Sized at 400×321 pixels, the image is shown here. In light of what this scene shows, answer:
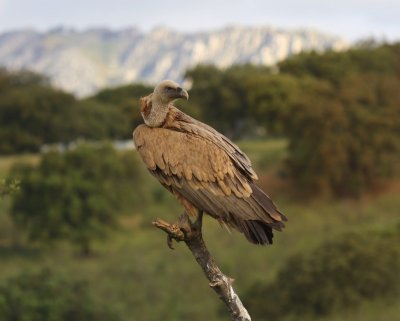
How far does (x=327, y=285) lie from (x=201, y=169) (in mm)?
22355

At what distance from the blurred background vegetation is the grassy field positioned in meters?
0.10

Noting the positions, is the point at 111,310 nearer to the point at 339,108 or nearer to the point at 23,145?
the point at 339,108

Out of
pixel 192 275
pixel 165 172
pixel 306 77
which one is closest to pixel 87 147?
pixel 192 275

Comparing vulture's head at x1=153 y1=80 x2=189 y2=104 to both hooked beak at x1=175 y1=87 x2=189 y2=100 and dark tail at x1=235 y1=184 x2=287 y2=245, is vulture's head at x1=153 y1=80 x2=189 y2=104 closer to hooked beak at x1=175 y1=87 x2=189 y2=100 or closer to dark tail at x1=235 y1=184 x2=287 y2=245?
hooked beak at x1=175 y1=87 x2=189 y2=100

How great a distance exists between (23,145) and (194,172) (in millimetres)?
54646

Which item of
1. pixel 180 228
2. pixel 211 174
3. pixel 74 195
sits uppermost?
pixel 74 195

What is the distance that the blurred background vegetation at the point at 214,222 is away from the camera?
1131 inches

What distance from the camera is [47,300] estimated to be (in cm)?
2811

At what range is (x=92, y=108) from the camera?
217 ft

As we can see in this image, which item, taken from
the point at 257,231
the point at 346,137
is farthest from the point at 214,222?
the point at 257,231

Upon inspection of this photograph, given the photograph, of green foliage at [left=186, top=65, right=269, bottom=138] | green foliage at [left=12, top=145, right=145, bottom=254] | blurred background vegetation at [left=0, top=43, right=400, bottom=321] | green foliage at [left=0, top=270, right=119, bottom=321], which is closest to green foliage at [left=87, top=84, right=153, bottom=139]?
blurred background vegetation at [left=0, top=43, right=400, bottom=321]

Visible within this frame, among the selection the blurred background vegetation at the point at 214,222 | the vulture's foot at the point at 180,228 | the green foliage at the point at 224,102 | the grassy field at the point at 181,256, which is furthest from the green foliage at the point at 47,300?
the green foliage at the point at 224,102

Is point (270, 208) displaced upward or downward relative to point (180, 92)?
downward

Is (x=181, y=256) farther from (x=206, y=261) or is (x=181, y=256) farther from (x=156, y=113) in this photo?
(x=206, y=261)
